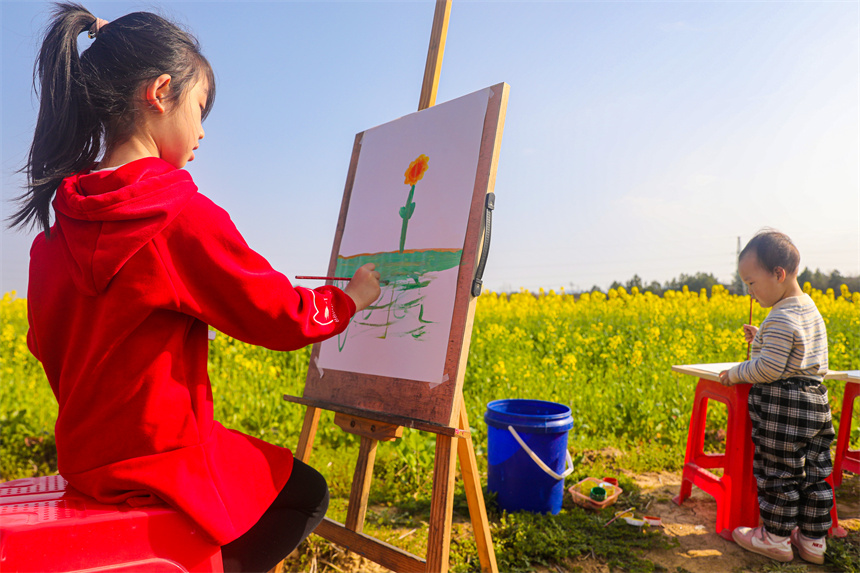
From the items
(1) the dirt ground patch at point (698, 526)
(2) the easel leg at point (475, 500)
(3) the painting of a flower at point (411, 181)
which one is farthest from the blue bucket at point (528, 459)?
(3) the painting of a flower at point (411, 181)

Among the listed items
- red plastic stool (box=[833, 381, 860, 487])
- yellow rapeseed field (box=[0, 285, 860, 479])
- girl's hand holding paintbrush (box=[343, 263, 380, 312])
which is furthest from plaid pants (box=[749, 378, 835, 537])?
girl's hand holding paintbrush (box=[343, 263, 380, 312])

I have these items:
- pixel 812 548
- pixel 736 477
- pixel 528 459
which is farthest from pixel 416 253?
pixel 812 548

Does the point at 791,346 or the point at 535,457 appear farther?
the point at 535,457

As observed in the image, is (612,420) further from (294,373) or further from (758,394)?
(294,373)

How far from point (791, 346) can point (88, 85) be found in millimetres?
2914

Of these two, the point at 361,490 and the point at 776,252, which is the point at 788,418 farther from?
the point at 361,490

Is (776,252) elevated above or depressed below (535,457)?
above

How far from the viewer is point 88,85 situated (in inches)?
56.2

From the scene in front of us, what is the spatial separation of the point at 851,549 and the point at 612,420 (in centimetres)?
184

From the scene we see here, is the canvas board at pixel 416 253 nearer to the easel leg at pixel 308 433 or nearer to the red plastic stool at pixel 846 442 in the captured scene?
the easel leg at pixel 308 433

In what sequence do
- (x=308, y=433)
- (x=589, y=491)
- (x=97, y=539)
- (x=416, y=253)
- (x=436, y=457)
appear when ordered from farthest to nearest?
1. (x=589, y=491)
2. (x=308, y=433)
3. (x=416, y=253)
4. (x=436, y=457)
5. (x=97, y=539)

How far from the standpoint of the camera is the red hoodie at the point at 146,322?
129 centimetres

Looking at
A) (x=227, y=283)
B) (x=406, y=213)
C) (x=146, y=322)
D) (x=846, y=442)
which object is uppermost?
(x=406, y=213)

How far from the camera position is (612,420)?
4.44 m
